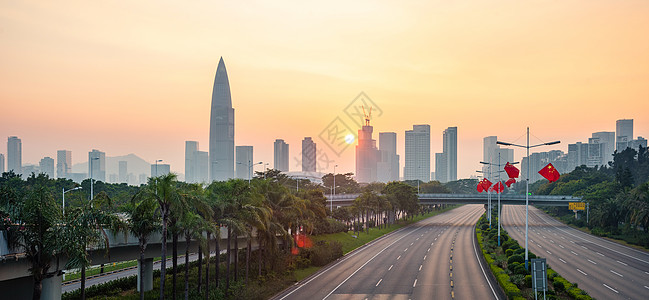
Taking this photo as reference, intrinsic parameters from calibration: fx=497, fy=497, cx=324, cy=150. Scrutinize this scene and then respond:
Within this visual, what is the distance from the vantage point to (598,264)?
184ft

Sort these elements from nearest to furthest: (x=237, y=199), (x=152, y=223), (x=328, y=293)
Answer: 1. (x=152, y=223)
2. (x=237, y=199)
3. (x=328, y=293)

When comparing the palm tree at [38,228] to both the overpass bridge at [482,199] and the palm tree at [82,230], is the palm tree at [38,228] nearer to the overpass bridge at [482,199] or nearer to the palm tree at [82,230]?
the palm tree at [82,230]

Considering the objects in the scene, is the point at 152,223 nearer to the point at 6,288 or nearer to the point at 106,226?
the point at 106,226

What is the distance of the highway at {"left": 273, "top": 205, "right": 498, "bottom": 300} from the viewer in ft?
132

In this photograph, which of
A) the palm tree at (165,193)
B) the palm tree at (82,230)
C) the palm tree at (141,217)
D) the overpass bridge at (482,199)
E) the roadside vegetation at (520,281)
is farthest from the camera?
the overpass bridge at (482,199)

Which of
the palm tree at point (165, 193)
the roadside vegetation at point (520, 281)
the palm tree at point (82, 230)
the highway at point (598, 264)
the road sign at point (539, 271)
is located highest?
the palm tree at point (165, 193)

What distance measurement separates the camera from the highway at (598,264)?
133 feet

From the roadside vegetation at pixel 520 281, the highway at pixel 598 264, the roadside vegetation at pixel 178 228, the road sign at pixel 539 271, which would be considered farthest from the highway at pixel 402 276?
the road sign at pixel 539 271

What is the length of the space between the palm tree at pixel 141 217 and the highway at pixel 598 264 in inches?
1279

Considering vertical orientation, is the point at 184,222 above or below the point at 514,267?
above

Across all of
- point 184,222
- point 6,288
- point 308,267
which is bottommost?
point 308,267

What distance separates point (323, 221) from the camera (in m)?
81.7

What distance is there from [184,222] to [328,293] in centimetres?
1549

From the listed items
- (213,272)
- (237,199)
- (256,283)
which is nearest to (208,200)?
(237,199)
